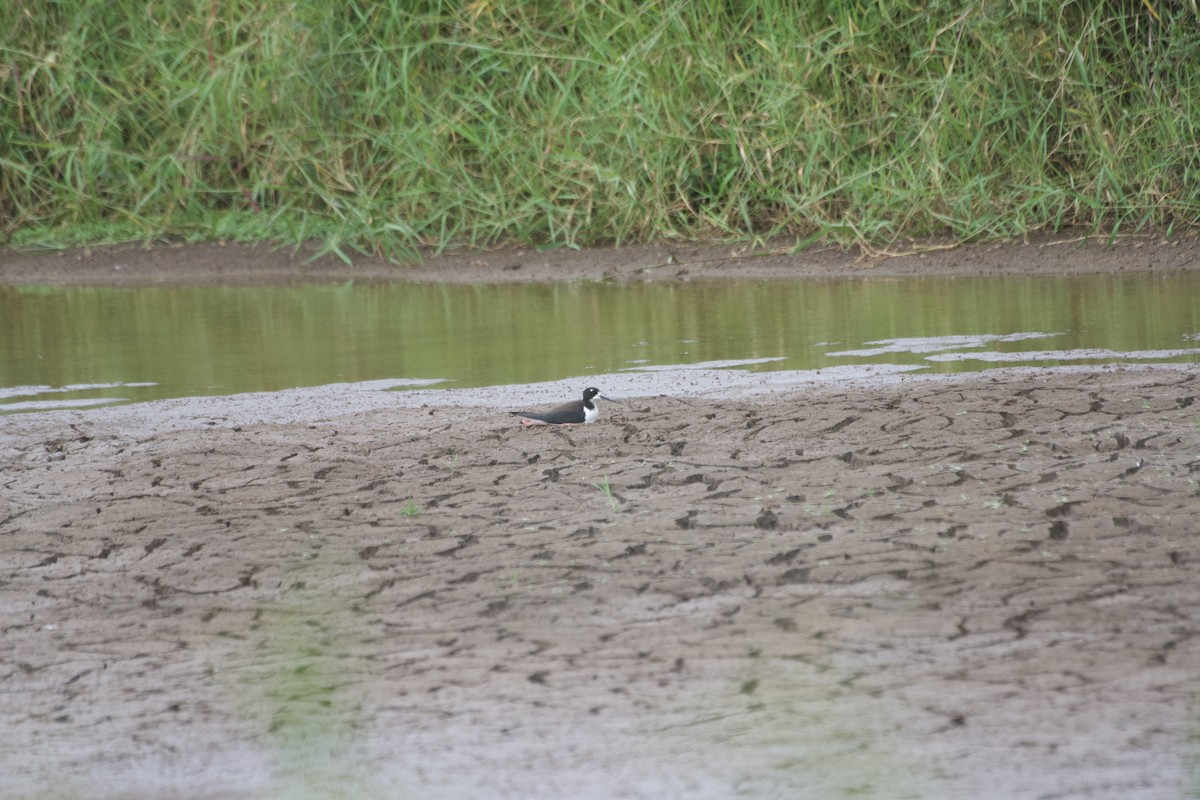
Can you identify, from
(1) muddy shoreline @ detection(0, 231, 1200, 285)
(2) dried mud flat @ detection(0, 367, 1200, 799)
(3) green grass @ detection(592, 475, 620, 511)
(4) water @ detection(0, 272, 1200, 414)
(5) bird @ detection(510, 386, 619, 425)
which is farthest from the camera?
(1) muddy shoreline @ detection(0, 231, 1200, 285)

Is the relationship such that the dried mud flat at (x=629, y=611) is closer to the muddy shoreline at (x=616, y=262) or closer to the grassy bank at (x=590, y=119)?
the muddy shoreline at (x=616, y=262)

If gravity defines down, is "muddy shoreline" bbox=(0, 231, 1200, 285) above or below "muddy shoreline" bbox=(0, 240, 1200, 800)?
above

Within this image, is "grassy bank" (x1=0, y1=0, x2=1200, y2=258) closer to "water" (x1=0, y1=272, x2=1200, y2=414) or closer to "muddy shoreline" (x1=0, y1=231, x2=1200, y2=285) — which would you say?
"muddy shoreline" (x1=0, y1=231, x2=1200, y2=285)

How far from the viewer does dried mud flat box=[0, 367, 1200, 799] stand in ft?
8.13

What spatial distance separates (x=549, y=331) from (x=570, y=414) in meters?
2.82

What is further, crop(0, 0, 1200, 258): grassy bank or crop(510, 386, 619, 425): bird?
crop(0, 0, 1200, 258): grassy bank

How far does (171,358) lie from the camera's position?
7.37 m

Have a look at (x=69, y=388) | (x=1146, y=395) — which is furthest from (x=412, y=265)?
(x=1146, y=395)

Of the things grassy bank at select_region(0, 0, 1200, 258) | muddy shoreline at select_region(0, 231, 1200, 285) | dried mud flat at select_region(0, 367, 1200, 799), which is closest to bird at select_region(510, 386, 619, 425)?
dried mud flat at select_region(0, 367, 1200, 799)

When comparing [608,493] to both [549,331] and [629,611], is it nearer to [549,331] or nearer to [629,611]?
[629,611]

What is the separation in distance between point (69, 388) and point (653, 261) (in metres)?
4.37

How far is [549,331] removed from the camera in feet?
25.5

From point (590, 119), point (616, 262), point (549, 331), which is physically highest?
point (590, 119)

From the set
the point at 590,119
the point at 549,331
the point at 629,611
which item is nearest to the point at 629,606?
the point at 629,611
